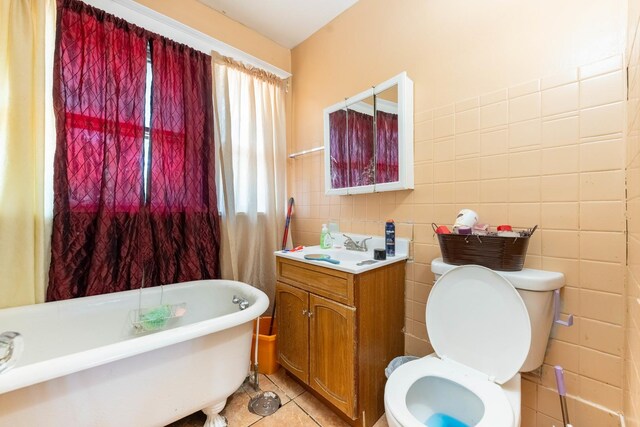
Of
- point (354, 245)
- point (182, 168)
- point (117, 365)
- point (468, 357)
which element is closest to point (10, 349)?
point (117, 365)

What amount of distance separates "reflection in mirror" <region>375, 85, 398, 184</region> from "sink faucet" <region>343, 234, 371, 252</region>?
1.40 feet

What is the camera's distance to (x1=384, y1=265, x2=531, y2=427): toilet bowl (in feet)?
3.23

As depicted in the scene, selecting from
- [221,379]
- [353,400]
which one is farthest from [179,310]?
[353,400]

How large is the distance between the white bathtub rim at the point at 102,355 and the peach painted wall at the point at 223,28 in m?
1.98

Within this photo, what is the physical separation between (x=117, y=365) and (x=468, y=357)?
1418mm

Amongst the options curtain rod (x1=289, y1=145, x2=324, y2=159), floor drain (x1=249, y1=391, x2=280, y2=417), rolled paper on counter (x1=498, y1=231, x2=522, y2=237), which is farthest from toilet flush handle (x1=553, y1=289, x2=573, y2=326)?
curtain rod (x1=289, y1=145, x2=324, y2=159)

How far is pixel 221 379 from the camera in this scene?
4.20 feet

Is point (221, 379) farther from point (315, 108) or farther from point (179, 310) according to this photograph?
point (315, 108)

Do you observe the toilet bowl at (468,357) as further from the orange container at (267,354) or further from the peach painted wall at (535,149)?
the orange container at (267,354)

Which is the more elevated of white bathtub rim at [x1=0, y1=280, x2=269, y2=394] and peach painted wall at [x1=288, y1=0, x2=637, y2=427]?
peach painted wall at [x1=288, y1=0, x2=637, y2=427]

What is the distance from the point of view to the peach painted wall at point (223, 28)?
180cm

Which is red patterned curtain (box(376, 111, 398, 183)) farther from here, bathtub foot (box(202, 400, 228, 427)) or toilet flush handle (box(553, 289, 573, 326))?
bathtub foot (box(202, 400, 228, 427))

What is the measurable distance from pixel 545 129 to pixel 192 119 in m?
2.00

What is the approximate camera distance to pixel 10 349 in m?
1.03
